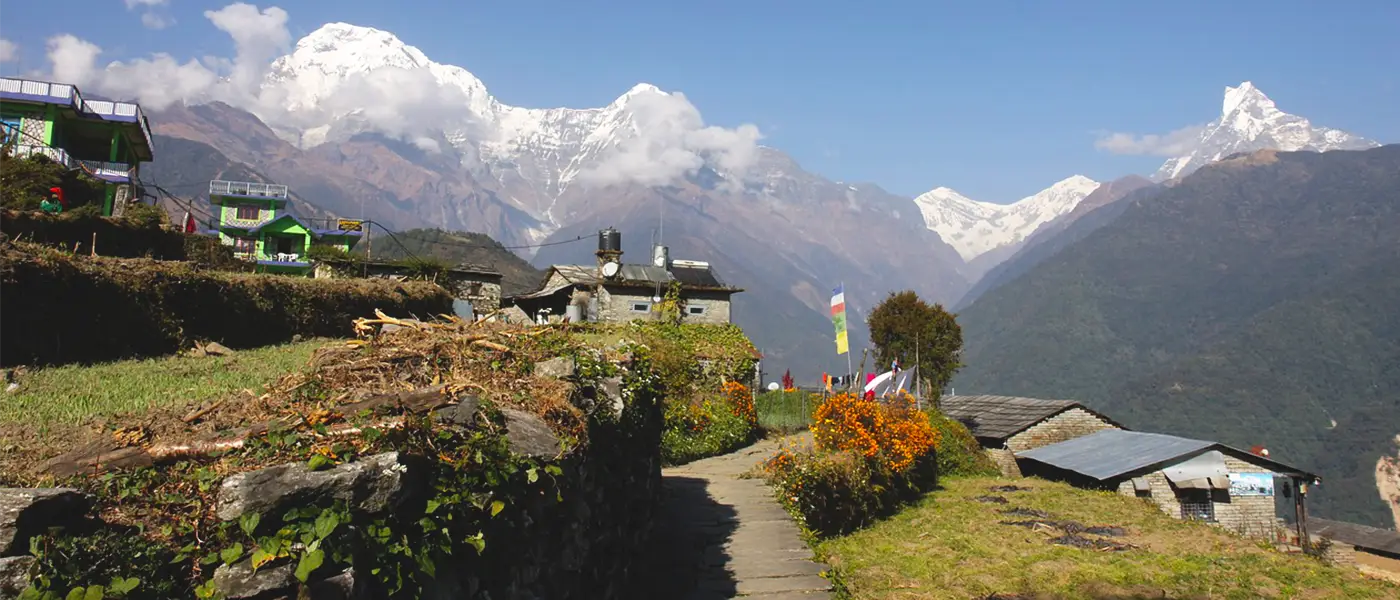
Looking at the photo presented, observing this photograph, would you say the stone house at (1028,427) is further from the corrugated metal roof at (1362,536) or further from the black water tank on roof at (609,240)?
the black water tank on roof at (609,240)

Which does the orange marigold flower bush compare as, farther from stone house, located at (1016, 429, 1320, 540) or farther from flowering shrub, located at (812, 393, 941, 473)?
stone house, located at (1016, 429, 1320, 540)

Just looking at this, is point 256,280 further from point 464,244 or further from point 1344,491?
point 1344,491

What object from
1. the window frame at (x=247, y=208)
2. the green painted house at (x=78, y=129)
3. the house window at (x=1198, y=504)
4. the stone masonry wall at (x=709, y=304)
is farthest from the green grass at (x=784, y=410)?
the window frame at (x=247, y=208)

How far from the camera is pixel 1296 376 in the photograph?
146 meters

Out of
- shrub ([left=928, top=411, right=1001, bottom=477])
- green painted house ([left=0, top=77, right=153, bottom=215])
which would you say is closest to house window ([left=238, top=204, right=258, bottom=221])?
green painted house ([left=0, top=77, right=153, bottom=215])

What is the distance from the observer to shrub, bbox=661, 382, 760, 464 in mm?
21828

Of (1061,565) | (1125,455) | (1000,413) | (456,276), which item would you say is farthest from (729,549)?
(456,276)

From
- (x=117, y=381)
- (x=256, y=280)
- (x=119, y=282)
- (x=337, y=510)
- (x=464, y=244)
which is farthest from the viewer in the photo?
(x=464, y=244)

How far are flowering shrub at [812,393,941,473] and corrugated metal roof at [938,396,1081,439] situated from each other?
12838 millimetres

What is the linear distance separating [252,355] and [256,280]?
133 inches

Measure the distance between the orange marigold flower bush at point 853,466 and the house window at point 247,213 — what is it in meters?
60.5

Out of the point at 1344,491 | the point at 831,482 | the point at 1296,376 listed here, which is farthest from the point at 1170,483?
the point at 1296,376

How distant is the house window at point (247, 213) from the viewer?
221ft

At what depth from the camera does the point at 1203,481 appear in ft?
85.7
